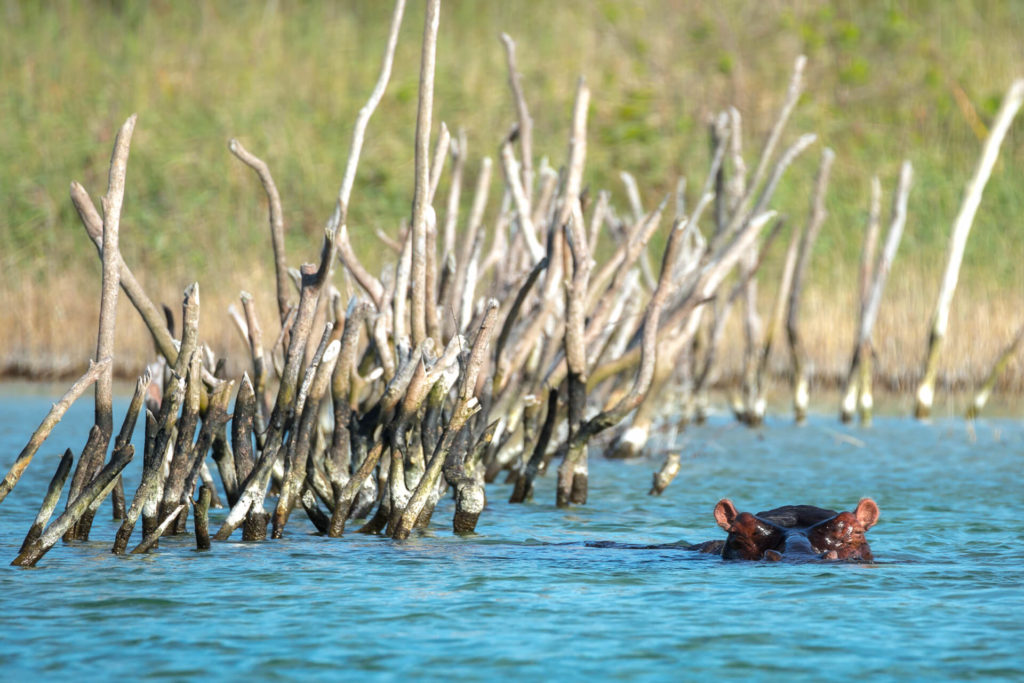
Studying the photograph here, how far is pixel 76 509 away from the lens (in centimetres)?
424

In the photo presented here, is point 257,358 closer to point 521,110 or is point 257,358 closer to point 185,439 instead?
point 185,439

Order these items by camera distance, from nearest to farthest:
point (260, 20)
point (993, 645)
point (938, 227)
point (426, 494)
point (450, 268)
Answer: point (993, 645), point (426, 494), point (450, 268), point (938, 227), point (260, 20)

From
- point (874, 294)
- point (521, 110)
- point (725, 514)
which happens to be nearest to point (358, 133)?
point (521, 110)

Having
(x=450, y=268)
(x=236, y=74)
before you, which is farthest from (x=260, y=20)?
(x=450, y=268)

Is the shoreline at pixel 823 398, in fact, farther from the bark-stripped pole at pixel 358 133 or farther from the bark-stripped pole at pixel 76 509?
the bark-stripped pole at pixel 76 509

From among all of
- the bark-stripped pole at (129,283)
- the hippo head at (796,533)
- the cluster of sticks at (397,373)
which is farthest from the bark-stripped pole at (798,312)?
the bark-stripped pole at (129,283)

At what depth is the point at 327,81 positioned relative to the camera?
18.1 m

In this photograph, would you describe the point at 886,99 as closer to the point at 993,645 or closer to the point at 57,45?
the point at 57,45

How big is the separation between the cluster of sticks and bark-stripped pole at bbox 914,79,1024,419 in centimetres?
209

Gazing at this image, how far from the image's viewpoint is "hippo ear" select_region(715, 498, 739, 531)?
4328 mm

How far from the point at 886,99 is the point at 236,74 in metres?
8.42

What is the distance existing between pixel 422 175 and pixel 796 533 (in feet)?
5.79

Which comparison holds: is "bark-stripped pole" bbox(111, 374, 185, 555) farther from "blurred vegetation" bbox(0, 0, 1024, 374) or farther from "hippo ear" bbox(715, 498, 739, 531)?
"blurred vegetation" bbox(0, 0, 1024, 374)

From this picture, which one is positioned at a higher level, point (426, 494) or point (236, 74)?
point (236, 74)
